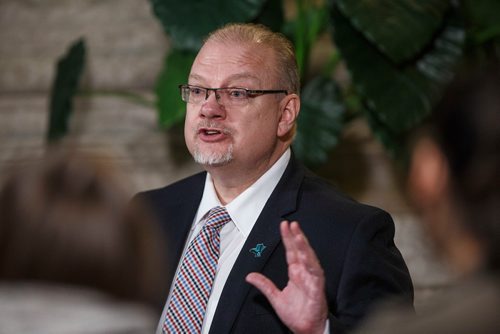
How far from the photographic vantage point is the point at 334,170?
4.07 metres

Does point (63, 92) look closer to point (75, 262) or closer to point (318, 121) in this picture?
point (318, 121)

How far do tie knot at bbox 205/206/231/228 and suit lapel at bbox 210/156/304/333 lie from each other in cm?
→ 8

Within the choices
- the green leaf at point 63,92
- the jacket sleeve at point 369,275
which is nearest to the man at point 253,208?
the jacket sleeve at point 369,275

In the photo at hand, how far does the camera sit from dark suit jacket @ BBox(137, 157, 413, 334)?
212 centimetres

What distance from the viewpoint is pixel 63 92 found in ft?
12.5

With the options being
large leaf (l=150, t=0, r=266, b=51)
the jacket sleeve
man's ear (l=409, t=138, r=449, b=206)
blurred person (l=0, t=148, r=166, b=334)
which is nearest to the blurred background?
large leaf (l=150, t=0, r=266, b=51)

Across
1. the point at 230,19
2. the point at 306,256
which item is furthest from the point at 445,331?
the point at 230,19

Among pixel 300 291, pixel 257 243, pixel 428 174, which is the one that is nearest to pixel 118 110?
pixel 257 243

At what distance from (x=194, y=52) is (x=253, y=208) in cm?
130

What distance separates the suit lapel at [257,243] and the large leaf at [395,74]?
3.47 ft

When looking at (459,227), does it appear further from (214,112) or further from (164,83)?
(164,83)

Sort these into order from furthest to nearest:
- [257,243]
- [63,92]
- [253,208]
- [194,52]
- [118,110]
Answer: [118,110]
[63,92]
[194,52]
[253,208]
[257,243]

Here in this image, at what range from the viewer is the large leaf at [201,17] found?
3357 mm

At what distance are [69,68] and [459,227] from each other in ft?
9.44
